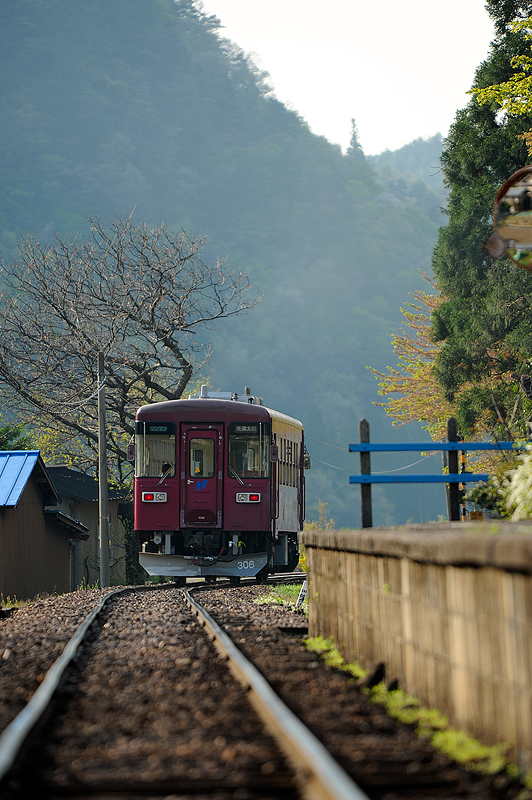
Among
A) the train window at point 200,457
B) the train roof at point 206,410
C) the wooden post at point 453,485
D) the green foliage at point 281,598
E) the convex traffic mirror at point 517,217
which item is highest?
the convex traffic mirror at point 517,217

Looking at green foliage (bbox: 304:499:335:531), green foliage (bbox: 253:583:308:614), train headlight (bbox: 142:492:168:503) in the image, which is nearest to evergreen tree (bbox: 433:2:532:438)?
train headlight (bbox: 142:492:168:503)

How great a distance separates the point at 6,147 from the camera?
164000 millimetres

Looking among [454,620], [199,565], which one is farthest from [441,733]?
[199,565]

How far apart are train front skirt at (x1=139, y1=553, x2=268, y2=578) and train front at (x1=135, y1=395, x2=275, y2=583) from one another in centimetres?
4

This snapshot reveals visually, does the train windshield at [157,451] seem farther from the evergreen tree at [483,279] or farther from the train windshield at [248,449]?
the evergreen tree at [483,279]

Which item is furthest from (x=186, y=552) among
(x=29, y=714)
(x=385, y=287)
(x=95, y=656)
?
(x=385, y=287)

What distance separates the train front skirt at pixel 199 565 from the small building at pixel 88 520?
16.8 meters

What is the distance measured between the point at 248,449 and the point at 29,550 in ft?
42.8

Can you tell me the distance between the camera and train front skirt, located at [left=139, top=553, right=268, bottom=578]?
62.2 ft

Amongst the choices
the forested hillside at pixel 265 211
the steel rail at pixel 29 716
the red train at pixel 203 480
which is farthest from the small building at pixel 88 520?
the forested hillside at pixel 265 211

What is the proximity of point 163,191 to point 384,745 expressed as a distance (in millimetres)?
168727

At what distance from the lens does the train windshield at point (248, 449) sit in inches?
738

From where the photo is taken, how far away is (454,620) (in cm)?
493

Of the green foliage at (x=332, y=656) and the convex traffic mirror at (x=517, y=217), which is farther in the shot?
the convex traffic mirror at (x=517, y=217)
